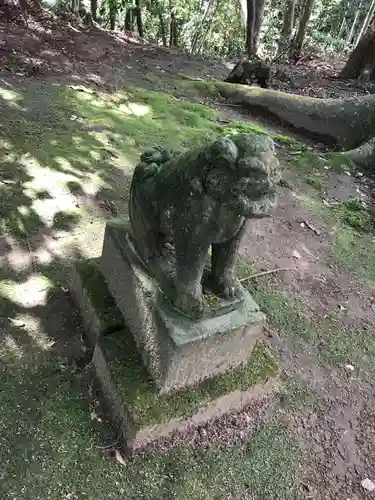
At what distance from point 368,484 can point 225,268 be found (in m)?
1.62

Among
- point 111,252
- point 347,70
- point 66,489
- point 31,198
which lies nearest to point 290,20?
point 347,70

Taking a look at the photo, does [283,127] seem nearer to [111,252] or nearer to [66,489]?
[111,252]

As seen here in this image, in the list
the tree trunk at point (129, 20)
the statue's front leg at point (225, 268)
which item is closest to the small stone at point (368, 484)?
the statue's front leg at point (225, 268)

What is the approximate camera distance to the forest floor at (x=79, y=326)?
2643mm

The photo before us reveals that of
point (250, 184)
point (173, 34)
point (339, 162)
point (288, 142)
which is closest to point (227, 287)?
point (250, 184)

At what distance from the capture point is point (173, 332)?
2.51 meters

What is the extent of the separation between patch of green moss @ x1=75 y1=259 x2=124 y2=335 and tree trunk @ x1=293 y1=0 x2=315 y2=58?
12621 mm

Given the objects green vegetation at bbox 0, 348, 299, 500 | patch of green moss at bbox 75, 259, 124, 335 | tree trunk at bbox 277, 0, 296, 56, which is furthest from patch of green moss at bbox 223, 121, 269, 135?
tree trunk at bbox 277, 0, 296, 56

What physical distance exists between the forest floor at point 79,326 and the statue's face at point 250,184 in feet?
4.70

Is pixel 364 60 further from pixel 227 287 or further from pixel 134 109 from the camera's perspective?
pixel 227 287

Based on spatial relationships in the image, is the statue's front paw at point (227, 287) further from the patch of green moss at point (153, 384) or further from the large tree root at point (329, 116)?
the large tree root at point (329, 116)

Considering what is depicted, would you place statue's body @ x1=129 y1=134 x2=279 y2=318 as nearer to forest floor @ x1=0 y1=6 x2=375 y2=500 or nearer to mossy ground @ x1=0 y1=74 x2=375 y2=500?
mossy ground @ x1=0 y1=74 x2=375 y2=500

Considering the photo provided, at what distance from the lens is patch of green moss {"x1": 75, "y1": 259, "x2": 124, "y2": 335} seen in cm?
303

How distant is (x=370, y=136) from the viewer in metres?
7.59
